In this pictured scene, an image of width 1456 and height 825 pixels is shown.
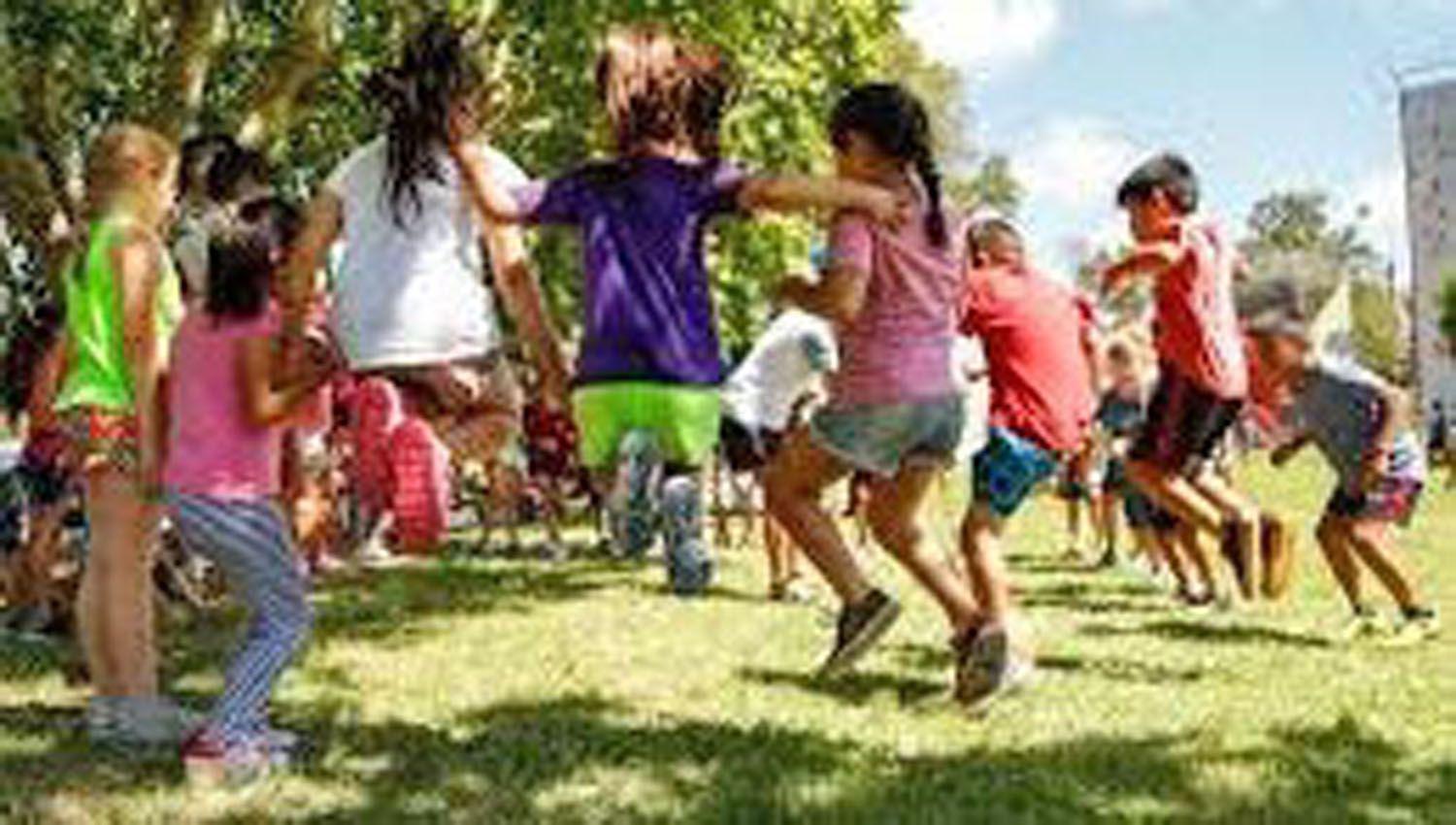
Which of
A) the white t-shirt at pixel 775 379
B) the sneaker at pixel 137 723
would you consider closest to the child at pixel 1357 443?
the white t-shirt at pixel 775 379

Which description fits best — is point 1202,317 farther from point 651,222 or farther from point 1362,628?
point 651,222

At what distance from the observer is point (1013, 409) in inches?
359

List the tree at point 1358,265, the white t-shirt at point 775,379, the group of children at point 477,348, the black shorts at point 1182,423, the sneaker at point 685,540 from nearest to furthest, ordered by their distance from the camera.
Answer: the group of children at point 477,348
the black shorts at point 1182,423
the white t-shirt at point 775,379
the sneaker at point 685,540
the tree at point 1358,265

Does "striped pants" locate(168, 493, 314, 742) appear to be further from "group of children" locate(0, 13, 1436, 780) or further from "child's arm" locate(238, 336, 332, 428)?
"child's arm" locate(238, 336, 332, 428)

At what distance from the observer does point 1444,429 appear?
60281 millimetres

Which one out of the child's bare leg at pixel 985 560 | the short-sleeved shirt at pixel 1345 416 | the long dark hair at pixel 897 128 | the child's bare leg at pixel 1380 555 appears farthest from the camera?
the child's bare leg at pixel 1380 555

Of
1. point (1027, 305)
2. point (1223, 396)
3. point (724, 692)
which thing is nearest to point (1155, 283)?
point (1223, 396)

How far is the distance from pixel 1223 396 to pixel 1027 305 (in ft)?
5.58

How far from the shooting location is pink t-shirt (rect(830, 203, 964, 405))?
7980mm

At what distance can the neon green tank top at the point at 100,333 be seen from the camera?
741 cm

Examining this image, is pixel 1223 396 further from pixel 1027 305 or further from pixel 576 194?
pixel 576 194

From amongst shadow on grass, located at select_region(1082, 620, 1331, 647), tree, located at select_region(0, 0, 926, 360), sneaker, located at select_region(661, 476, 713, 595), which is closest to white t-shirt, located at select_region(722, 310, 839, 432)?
sneaker, located at select_region(661, 476, 713, 595)

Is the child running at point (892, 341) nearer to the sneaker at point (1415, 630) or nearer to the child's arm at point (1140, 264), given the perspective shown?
the child's arm at point (1140, 264)

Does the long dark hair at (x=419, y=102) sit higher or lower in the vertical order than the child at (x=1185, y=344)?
higher
